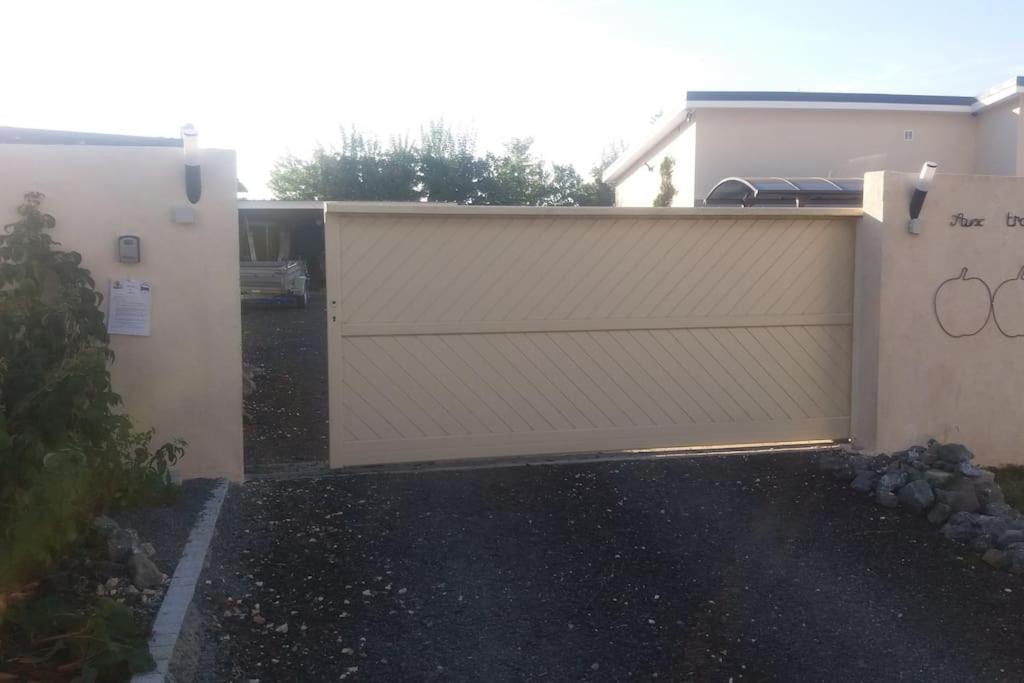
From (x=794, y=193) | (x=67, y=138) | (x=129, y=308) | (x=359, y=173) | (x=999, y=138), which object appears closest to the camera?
(x=129, y=308)

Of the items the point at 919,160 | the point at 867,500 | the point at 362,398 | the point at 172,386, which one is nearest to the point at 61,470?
the point at 172,386

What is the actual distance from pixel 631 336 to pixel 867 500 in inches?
82.4

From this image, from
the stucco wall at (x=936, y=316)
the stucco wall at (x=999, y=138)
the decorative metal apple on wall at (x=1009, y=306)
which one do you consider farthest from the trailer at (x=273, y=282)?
the decorative metal apple on wall at (x=1009, y=306)

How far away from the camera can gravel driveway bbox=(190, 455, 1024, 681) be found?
15.4ft

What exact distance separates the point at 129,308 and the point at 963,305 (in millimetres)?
6436

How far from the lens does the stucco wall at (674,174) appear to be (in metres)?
19.3

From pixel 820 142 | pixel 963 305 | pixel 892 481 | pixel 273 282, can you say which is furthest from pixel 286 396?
pixel 273 282

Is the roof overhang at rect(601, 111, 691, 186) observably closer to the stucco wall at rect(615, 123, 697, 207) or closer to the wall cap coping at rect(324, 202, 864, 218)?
the stucco wall at rect(615, 123, 697, 207)

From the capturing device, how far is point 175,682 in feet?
14.0

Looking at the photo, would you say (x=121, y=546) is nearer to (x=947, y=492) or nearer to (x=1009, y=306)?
(x=947, y=492)

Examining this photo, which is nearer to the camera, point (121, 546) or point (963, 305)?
point (121, 546)

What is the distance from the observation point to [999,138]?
736 inches

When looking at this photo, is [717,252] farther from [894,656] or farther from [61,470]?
[61,470]

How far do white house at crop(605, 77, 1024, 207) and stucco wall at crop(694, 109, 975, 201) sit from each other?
2 centimetres
